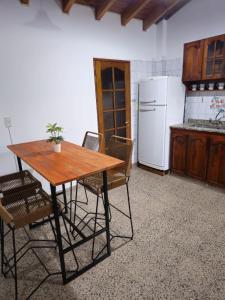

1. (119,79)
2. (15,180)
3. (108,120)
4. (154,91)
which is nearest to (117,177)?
(15,180)

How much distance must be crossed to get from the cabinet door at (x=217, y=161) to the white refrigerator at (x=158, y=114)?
0.75 meters

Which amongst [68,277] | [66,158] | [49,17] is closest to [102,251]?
[68,277]

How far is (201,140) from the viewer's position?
10.3ft

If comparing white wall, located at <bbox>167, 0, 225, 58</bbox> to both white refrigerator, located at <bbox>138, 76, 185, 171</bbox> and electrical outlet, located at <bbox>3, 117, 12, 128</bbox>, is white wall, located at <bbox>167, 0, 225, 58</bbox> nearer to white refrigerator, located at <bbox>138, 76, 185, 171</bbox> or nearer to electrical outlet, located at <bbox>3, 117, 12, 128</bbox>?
white refrigerator, located at <bbox>138, 76, 185, 171</bbox>

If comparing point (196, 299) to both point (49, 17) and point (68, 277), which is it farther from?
point (49, 17)

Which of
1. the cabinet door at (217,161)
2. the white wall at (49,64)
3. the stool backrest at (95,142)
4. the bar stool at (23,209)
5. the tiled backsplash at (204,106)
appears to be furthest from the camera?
the tiled backsplash at (204,106)

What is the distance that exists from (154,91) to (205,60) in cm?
89

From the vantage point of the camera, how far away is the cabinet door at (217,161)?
293 cm

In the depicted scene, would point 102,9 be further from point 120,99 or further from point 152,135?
point 152,135

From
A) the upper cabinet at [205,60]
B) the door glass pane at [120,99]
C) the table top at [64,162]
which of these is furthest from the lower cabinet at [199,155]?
the table top at [64,162]

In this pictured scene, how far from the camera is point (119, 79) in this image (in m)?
3.61

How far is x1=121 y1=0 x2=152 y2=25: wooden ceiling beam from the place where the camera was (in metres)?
2.99

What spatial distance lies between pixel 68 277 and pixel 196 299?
1.02 metres

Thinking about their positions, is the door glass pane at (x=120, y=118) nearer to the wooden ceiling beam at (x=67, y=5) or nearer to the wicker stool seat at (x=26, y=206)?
the wooden ceiling beam at (x=67, y=5)
